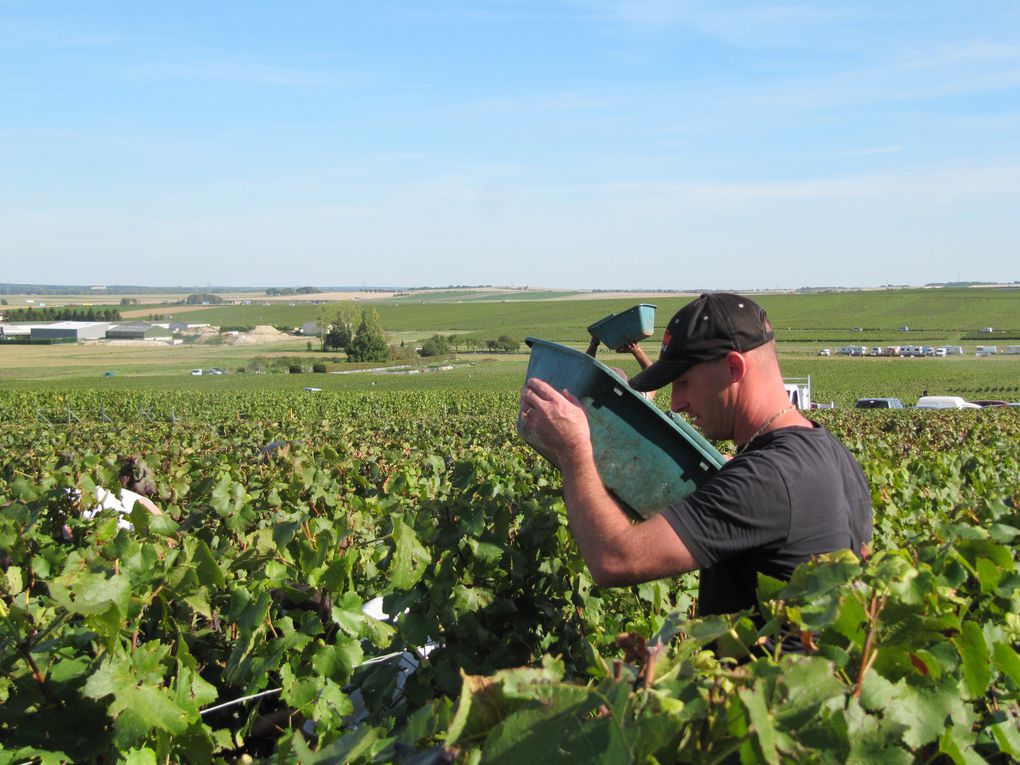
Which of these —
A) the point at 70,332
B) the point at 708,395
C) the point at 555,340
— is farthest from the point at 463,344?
the point at 708,395

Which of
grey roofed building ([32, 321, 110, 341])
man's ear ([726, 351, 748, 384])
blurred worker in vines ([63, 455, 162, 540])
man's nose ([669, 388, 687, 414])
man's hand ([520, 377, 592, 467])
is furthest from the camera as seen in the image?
grey roofed building ([32, 321, 110, 341])

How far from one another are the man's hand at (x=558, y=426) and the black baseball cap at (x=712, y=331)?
286 mm

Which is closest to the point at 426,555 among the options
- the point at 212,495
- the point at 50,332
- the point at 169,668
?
the point at 169,668

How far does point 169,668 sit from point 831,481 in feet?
5.04

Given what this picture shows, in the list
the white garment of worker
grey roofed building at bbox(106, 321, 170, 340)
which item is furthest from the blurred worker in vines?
grey roofed building at bbox(106, 321, 170, 340)

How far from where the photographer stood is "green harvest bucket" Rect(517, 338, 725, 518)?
2586 mm

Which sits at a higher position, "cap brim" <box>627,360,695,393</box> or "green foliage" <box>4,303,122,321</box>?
"cap brim" <box>627,360,695,393</box>

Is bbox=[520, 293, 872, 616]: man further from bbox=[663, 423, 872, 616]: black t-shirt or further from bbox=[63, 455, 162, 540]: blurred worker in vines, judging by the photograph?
bbox=[63, 455, 162, 540]: blurred worker in vines

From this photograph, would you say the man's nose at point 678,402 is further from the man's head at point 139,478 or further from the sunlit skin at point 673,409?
the man's head at point 139,478

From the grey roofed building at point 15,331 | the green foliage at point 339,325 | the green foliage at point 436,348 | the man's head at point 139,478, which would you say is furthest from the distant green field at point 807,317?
the man's head at point 139,478

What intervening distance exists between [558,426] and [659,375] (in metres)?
0.38

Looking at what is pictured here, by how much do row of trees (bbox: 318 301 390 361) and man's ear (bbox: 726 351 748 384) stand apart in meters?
80.7

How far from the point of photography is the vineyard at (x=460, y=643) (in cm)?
111

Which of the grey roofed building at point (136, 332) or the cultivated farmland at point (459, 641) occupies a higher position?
the cultivated farmland at point (459, 641)
